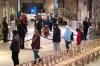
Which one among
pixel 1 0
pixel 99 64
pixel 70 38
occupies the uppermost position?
pixel 1 0

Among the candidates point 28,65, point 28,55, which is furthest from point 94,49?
point 28,65

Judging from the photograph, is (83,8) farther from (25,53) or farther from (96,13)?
(25,53)

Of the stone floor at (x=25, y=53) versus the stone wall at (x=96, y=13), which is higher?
the stone wall at (x=96, y=13)

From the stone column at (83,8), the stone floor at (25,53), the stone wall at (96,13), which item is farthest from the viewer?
the stone column at (83,8)

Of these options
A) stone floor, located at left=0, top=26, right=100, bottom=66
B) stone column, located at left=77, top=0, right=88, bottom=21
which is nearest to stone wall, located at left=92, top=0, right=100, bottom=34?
stone floor, located at left=0, top=26, right=100, bottom=66

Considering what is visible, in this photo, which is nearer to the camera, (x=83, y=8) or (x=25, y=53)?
(x=25, y=53)

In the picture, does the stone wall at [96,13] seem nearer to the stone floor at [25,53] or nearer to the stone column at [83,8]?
the stone floor at [25,53]

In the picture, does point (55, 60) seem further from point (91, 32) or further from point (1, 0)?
point (1, 0)

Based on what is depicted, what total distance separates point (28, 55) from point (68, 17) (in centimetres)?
2499

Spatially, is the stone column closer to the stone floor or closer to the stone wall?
the stone wall

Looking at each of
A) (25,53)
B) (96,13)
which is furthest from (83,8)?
(25,53)

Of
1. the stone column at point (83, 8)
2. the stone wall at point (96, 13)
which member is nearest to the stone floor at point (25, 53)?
the stone wall at point (96, 13)

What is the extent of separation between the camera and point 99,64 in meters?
16.8

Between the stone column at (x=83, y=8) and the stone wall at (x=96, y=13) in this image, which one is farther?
the stone column at (x=83, y=8)
